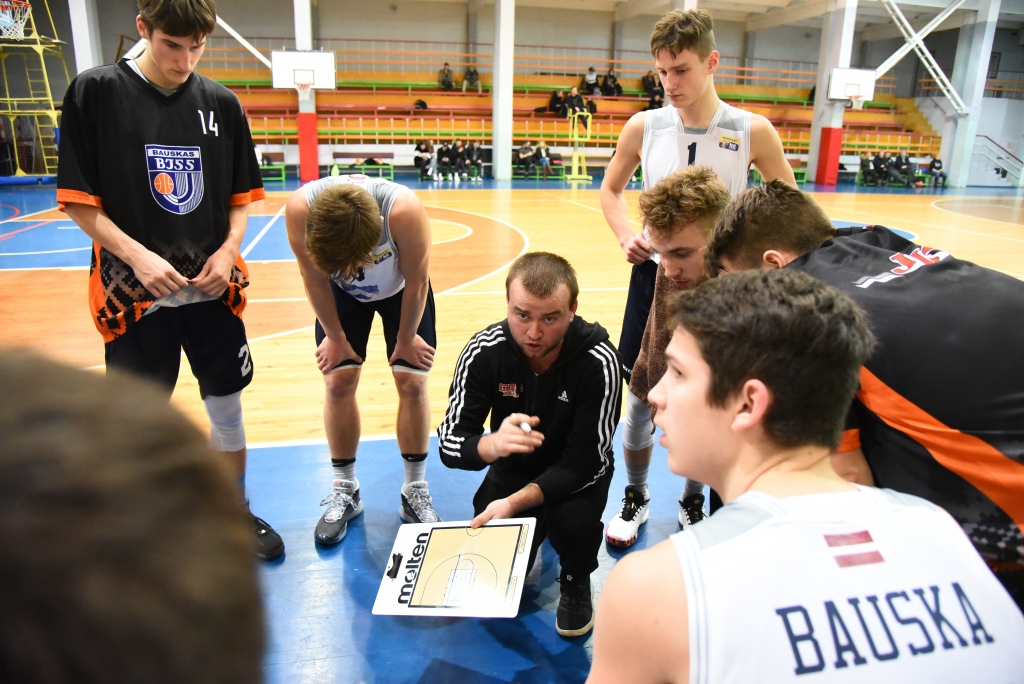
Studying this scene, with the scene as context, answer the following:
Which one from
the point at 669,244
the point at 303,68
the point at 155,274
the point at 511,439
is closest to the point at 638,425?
the point at 669,244

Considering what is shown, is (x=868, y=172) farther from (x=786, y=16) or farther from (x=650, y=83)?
(x=650, y=83)

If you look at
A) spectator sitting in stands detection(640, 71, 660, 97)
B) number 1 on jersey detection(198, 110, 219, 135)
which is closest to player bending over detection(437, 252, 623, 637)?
number 1 on jersey detection(198, 110, 219, 135)

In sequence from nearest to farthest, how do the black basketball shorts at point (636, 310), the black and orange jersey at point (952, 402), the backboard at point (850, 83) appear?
the black and orange jersey at point (952, 402), the black basketball shorts at point (636, 310), the backboard at point (850, 83)

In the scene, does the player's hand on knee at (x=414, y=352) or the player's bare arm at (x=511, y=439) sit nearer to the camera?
the player's bare arm at (x=511, y=439)

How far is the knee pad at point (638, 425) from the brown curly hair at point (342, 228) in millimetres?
1329

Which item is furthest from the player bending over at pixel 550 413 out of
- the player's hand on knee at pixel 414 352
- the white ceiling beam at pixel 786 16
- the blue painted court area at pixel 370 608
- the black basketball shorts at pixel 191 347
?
the white ceiling beam at pixel 786 16

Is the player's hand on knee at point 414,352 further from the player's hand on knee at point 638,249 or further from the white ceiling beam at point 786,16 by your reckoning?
the white ceiling beam at point 786,16

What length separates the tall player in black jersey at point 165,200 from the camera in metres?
2.44

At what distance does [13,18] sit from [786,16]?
21559 millimetres

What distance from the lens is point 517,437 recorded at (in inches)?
86.7

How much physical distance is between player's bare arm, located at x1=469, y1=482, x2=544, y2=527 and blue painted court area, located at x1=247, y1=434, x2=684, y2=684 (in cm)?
39

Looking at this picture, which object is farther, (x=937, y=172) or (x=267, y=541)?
(x=937, y=172)

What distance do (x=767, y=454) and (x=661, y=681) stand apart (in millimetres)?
426

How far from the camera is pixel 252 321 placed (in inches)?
226
